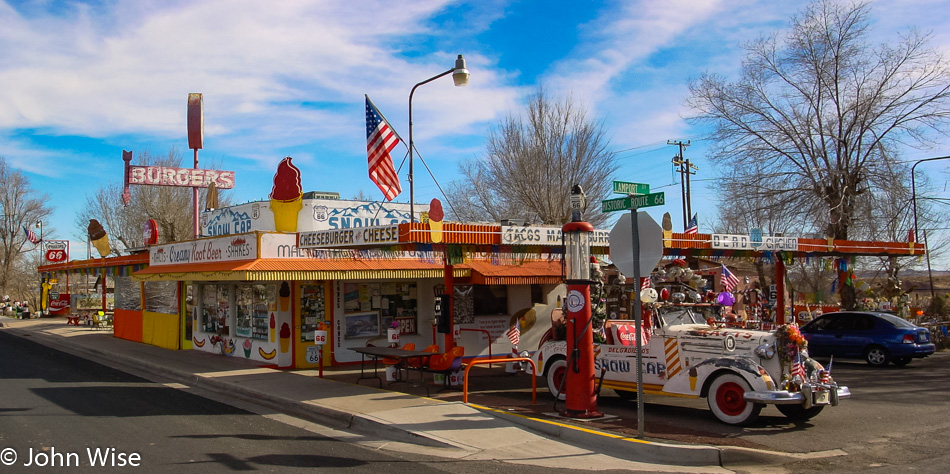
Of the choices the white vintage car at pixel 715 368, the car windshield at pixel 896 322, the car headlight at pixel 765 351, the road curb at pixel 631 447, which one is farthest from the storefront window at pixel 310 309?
the car windshield at pixel 896 322

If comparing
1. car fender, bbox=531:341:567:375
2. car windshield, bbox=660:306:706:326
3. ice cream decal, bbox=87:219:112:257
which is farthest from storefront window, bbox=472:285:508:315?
ice cream decal, bbox=87:219:112:257

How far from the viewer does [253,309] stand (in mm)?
16906

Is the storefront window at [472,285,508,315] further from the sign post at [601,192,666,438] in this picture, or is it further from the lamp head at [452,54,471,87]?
the sign post at [601,192,666,438]

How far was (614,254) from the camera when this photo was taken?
329 inches

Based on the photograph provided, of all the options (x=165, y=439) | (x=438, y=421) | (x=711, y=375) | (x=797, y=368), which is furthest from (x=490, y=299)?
(x=165, y=439)

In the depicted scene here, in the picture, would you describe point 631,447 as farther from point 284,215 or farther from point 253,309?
point 253,309

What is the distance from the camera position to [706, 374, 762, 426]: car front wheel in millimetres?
8953

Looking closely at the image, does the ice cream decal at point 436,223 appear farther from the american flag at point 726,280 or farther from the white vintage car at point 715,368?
the american flag at point 726,280

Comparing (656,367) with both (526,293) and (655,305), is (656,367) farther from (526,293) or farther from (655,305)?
(526,293)

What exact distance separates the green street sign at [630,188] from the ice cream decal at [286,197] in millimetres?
10773

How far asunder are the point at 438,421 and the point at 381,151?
21.5ft

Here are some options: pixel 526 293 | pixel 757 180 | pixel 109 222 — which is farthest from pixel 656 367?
pixel 109 222

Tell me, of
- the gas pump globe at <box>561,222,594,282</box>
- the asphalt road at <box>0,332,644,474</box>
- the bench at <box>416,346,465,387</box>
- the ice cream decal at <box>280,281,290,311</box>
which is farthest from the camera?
the ice cream decal at <box>280,281,290,311</box>

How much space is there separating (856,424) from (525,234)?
6116mm
